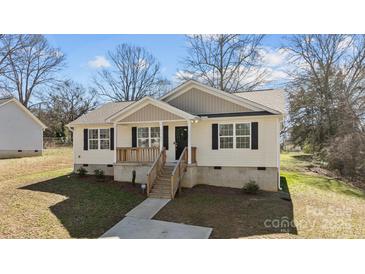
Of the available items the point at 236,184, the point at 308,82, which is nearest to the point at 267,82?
the point at 308,82

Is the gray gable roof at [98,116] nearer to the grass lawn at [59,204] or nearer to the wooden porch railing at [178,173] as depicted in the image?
the grass lawn at [59,204]

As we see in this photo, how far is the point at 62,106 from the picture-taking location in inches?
1404

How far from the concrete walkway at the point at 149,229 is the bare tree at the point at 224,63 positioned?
19.7 metres

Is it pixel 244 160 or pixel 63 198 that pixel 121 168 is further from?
pixel 244 160

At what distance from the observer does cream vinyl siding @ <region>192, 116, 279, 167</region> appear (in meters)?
11.4

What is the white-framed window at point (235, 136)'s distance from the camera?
11727 mm

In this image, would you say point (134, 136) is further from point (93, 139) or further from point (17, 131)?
point (17, 131)

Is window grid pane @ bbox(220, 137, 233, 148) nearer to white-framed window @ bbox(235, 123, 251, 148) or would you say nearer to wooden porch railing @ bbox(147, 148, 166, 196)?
white-framed window @ bbox(235, 123, 251, 148)

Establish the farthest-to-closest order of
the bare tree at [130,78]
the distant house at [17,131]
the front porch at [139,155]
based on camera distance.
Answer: the bare tree at [130,78] → the distant house at [17,131] → the front porch at [139,155]

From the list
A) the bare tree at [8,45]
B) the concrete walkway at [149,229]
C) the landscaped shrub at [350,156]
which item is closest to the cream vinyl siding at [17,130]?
the bare tree at [8,45]

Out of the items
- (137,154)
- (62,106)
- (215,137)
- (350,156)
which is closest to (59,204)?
(137,154)
